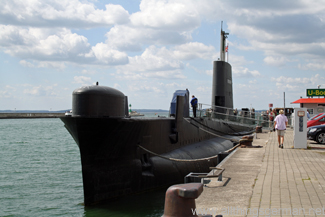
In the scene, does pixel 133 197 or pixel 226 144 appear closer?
pixel 133 197

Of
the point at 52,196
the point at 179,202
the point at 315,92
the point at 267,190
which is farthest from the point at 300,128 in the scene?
the point at 315,92

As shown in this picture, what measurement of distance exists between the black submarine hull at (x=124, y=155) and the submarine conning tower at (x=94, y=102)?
188 mm

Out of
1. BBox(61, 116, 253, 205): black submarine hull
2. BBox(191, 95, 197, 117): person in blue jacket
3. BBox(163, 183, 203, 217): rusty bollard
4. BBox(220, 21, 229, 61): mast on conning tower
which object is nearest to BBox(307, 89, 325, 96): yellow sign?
BBox(220, 21, 229, 61): mast on conning tower

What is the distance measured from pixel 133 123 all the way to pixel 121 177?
5.49ft

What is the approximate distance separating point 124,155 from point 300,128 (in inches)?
291

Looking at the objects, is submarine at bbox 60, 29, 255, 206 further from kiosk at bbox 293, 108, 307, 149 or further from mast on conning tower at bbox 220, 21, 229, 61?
mast on conning tower at bbox 220, 21, 229, 61

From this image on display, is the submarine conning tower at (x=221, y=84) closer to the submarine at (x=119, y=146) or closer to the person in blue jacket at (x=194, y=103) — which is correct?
the person in blue jacket at (x=194, y=103)

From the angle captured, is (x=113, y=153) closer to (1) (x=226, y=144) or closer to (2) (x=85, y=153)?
(2) (x=85, y=153)

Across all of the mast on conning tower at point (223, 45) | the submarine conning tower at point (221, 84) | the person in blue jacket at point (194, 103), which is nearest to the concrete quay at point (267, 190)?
the person in blue jacket at point (194, 103)

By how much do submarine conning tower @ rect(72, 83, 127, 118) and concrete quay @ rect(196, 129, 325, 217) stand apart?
362 centimetres

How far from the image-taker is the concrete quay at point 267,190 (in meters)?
5.14

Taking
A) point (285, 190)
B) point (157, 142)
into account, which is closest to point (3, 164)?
point (157, 142)

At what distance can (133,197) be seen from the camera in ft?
34.0

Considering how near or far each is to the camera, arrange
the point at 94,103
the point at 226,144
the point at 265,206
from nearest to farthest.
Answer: the point at 265,206 → the point at 94,103 → the point at 226,144
